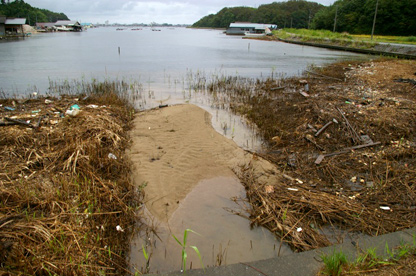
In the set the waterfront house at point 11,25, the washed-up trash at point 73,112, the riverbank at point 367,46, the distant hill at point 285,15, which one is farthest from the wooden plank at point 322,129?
the distant hill at point 285,15

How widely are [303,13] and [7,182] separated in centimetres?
14122

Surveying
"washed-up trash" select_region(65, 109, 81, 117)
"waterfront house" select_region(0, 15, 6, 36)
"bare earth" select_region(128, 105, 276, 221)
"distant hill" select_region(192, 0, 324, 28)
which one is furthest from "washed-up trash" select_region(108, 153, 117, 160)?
"distant hill" select_region(192, 0, 324, 28)

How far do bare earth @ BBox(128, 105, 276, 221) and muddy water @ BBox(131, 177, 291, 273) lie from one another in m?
0.31

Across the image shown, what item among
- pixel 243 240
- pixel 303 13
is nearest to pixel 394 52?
pixel 243 240

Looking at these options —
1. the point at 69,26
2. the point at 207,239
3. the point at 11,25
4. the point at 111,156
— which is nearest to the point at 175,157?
the point at 111,156

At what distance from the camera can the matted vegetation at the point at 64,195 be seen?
2951 mm

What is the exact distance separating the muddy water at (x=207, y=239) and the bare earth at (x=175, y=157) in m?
0.31

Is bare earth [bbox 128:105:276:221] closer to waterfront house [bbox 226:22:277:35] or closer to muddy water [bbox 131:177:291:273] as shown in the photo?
muddy water [bbox 131:177:291:273]

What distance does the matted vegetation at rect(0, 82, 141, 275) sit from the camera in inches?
116

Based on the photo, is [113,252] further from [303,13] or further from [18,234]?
[303,13]

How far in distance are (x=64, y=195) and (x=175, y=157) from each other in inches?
107

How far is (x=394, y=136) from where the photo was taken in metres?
6.68

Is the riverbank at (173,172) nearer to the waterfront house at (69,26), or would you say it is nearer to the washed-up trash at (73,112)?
the washed-up trash at (73,112)

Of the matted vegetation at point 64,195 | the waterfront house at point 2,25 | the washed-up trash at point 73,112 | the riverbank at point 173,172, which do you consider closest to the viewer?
the matted vegetation at point 64,195
